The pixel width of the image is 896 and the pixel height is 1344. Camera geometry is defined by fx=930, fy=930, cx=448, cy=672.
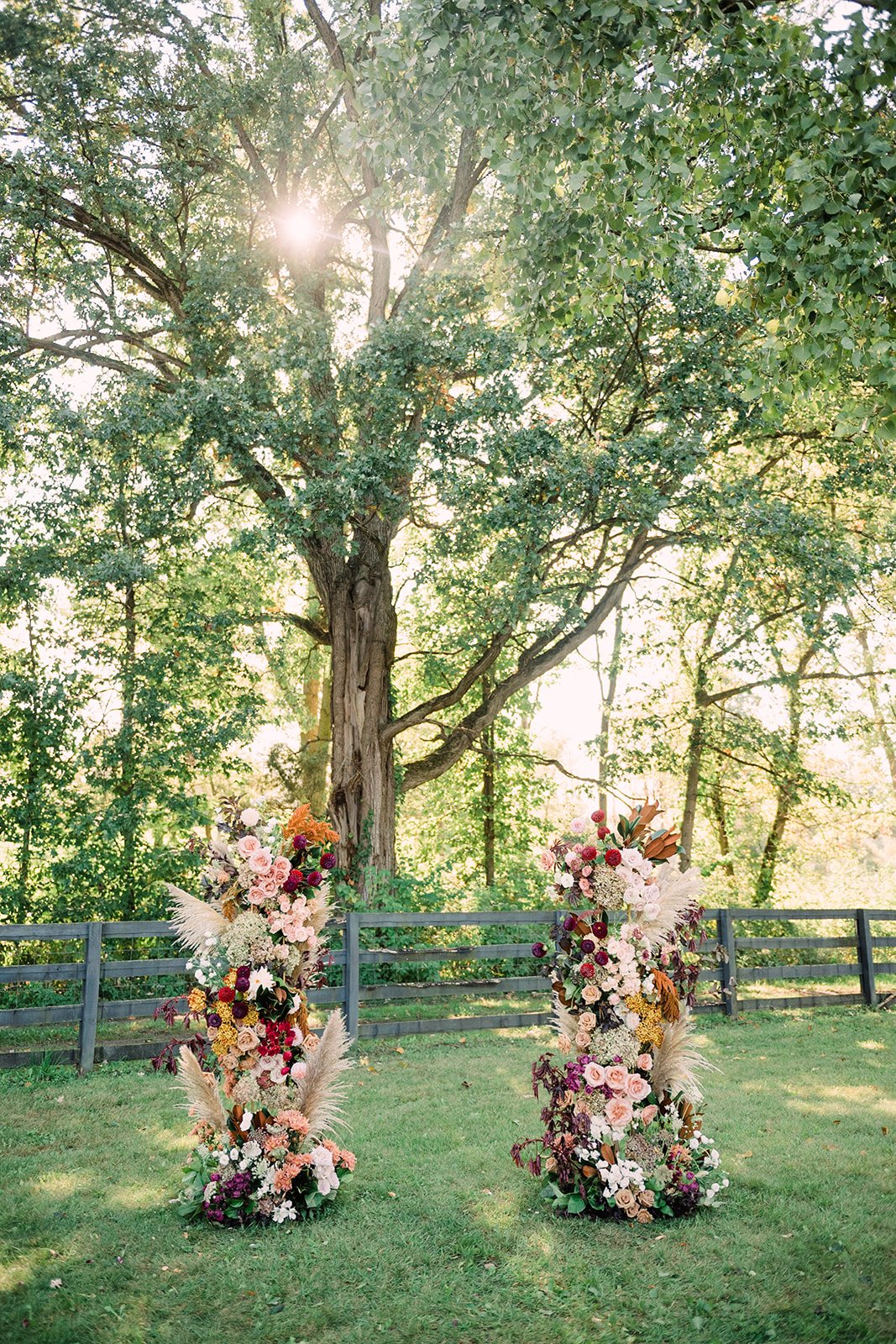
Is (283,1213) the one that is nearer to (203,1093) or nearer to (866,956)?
(203,1093)

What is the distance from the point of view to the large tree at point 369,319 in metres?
7.36

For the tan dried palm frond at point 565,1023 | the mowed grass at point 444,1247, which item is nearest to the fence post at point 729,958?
the mowed grass at point 444,1247

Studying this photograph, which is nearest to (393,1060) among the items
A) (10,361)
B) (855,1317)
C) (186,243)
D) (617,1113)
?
(617,1113)

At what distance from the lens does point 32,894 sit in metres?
11.9

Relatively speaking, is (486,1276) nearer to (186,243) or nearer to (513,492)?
(513,492)

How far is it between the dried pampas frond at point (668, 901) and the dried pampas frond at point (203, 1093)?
241 centimetres

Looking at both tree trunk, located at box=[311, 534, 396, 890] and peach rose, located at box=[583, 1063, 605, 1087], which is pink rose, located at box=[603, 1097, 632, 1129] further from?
tree trunk, located at box=[311, 534, 396, 890]

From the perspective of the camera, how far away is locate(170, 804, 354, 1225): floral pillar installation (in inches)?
188

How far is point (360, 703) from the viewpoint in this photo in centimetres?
1376

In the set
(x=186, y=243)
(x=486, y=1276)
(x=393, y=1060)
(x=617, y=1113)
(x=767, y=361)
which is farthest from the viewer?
(x=186, y=243)

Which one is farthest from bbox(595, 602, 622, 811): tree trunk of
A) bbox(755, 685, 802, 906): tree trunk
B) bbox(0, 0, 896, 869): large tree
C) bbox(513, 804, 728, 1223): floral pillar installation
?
bbox(513, 804, 728, 1223): floral pillar installation

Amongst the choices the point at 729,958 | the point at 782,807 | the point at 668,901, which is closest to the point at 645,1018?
the point at 668,901

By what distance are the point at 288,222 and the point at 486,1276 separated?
14.0 m

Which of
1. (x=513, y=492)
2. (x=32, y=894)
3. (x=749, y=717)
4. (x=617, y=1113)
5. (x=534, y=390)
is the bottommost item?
(x=617, y=1113)
